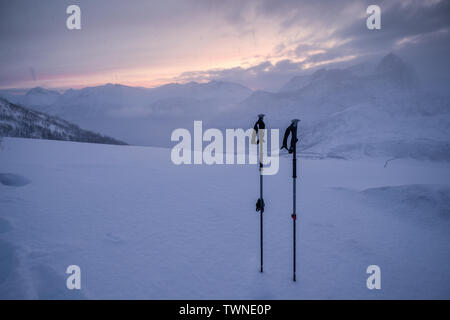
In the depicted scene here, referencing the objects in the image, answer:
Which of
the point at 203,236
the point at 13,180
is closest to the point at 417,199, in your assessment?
the point at 203,236

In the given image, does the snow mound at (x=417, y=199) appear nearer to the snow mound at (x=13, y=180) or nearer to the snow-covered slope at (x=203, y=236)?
the snow-covered slope at (x=203, y=236)

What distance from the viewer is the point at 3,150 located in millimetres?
12680

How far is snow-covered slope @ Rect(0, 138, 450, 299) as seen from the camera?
463cm

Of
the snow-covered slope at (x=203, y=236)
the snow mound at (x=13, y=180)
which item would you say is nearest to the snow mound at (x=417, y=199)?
the snow-covered slope at (x=203, y=236)

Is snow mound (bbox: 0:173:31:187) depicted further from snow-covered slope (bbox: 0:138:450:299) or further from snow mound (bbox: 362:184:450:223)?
snow mound (bbox: 362:184:450:223)

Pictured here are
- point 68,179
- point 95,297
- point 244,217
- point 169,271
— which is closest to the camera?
point 95,297

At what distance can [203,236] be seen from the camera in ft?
21.1

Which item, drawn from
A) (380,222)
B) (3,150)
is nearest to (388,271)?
(380,222)

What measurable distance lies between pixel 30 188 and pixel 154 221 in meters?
5.00

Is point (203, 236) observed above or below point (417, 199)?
below

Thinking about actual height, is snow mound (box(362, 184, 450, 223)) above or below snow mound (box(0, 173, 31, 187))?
below

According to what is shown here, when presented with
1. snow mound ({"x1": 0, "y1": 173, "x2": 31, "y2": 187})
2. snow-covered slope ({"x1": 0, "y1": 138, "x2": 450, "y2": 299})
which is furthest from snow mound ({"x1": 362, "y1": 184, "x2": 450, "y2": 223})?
snow mound ({"x1": 0, "y1": 173, "x2": 31, "y2": 187})

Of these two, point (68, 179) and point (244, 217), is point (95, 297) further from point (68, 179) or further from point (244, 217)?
point (68, 179)

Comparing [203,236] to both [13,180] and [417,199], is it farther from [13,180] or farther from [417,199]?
[417,199]
